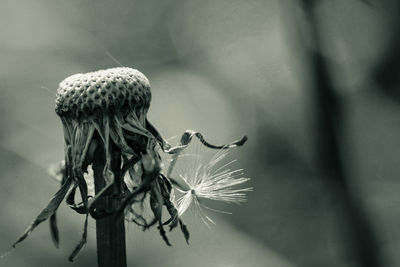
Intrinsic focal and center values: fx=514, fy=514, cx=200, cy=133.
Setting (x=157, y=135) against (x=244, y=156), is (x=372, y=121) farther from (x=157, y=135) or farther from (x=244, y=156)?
(x=157, y=135)

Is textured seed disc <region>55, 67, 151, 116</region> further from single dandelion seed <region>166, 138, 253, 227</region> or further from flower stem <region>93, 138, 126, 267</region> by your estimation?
single dandelion seed <region>166, 138, 253, 227</region>

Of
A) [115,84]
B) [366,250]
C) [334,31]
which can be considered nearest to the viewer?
[115,84]

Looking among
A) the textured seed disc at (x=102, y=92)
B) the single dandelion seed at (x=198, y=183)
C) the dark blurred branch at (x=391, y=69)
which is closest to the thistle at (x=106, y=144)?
the textured seed disc at (x=102, y=92)

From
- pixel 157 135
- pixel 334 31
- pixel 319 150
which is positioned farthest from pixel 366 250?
pixel 157 135

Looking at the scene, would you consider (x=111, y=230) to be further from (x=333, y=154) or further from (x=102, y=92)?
(x=333, y=154)

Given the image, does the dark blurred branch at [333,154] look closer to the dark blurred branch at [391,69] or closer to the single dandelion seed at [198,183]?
the dark blurred branch at [391,69]

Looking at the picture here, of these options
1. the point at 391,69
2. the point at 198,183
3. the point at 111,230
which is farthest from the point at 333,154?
the point at 111,230

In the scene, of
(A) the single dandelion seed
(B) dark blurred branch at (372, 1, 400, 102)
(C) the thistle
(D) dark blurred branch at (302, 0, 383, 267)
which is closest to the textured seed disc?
(C) the thistle
